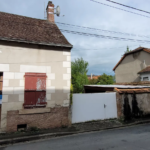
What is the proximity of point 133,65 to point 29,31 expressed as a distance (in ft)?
59.8

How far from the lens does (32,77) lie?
6.75 metres

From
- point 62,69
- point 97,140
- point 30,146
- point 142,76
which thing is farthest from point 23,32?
point 142,76

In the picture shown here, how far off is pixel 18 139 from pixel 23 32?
5.45 metres

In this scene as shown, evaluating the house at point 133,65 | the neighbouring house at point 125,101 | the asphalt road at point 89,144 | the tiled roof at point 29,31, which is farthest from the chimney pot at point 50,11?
the house at point 133,65

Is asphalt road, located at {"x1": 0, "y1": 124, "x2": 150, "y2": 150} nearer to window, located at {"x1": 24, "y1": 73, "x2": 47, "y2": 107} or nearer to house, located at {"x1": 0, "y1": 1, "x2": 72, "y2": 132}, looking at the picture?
house, located at {"x1": 0, "y1": 1, "x2": 72, "y2": 132}

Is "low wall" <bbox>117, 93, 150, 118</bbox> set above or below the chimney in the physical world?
below

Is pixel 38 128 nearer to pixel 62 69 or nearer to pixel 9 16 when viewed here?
pixel 62 69

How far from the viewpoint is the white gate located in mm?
7691

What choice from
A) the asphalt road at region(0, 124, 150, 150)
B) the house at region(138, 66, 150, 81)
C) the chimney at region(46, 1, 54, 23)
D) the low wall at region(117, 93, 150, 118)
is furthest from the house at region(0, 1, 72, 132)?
the house at region(138, 66, 150, 81)

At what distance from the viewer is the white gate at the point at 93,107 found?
769 cm

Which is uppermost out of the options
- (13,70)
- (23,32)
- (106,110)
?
(23,32)

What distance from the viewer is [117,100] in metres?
8.68

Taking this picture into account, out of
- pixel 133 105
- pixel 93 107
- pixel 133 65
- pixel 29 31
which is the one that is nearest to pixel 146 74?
pixel 133 65

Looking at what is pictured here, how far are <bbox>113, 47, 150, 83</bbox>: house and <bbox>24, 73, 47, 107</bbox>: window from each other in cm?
1583
